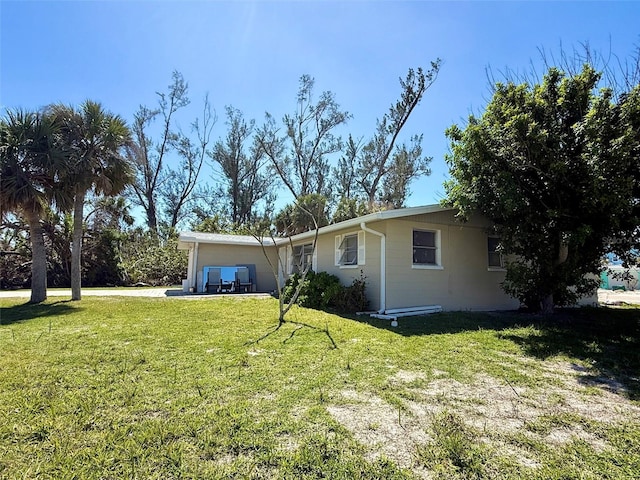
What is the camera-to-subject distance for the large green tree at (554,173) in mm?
5828

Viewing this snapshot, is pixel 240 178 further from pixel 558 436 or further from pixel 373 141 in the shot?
pixel 558 436

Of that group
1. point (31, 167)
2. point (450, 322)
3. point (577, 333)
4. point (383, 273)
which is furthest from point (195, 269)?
point (577, 333)

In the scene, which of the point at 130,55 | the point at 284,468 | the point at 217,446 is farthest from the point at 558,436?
the point at 130,55

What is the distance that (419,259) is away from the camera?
370 inches

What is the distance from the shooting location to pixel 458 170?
8008mm

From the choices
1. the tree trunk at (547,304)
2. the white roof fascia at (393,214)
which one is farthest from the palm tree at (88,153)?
the tree trunk at (547,304)

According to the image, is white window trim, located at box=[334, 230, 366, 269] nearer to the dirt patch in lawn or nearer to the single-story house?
the single-story house

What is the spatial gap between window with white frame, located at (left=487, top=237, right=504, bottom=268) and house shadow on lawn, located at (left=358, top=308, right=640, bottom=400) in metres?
1.85

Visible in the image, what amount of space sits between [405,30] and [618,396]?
30.4 feet

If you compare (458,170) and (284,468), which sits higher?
(458,170)

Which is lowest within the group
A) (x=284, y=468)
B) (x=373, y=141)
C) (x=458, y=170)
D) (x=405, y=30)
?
(x=284, y=468)

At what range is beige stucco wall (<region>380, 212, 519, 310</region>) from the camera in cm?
884

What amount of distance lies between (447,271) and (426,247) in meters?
0.87

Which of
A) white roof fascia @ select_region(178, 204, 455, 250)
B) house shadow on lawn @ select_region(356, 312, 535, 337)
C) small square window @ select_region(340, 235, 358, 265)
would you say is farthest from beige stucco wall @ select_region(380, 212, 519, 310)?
small square window @ select_region(340, 235, 358, 265)
